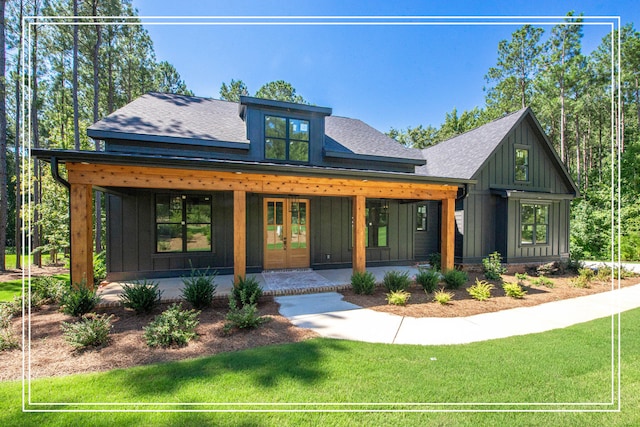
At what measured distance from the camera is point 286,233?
348 inches

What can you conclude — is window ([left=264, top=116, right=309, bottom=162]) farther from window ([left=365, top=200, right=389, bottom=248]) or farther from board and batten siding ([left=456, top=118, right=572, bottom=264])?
board and batten siding ([left=456, top=118, right=572, bottom=264])

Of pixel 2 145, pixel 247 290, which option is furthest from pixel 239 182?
pixel 2 145

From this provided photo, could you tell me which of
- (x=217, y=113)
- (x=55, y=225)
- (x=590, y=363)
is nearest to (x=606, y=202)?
(x=590, y=363)

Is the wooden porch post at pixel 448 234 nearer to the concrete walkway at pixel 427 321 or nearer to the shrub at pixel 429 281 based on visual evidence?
the shrub at pixel 429 281

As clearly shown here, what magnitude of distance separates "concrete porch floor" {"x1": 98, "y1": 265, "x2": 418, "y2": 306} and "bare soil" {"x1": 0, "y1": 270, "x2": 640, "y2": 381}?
1.27ft

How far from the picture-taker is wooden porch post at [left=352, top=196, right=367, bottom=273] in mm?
6980

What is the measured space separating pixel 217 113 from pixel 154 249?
5243 mm

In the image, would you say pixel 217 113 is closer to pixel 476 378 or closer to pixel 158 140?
pixel 158 140

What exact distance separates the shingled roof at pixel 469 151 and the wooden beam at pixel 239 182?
336cm

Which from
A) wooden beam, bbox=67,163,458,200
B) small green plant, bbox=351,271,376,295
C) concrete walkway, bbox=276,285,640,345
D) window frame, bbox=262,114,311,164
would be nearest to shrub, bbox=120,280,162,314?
wooden beam, bbox=67,163,458,200

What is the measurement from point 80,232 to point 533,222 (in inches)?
564

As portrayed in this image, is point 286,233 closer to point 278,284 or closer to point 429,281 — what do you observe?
point 278,284

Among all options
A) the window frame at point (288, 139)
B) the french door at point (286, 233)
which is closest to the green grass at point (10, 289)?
the french door at point (286, 233)

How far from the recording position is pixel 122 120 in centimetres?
793
